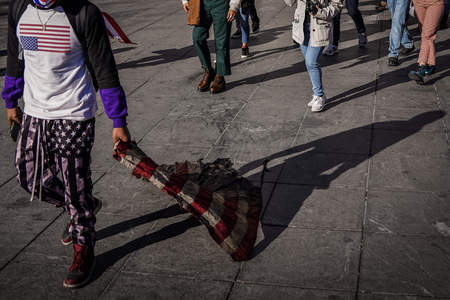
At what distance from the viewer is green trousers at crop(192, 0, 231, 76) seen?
739 centimetres

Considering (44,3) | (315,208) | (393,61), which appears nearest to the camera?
(44,3)

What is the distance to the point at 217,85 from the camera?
7676mm

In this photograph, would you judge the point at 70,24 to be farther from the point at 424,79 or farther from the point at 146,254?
the point at 424,79

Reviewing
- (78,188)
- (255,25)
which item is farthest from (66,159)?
(255,25)

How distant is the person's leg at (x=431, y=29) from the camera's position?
289 inches

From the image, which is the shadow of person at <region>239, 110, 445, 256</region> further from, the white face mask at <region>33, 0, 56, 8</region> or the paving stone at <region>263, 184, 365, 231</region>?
the white face mask at <region>33, 0, 56, 8</region>

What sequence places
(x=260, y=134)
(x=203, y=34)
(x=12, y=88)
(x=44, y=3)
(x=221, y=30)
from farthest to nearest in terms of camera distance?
(x=203, y=34) < (x=221, y=30) < (x=260, y=134) < (x=12, y=88) < (x=44, y=3)

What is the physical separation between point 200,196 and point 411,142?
278cm

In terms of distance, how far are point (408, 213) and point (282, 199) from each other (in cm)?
101

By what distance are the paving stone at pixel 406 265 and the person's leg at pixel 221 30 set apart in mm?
4093

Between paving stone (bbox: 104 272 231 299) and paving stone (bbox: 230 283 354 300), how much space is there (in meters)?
0.10

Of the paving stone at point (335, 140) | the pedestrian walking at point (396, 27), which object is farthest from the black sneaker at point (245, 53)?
the paving stone at point (335, 140)

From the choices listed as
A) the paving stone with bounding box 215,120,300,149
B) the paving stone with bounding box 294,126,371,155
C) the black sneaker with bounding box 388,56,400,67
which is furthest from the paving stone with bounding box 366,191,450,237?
the black sneaker with bounding box 388,56,400,67

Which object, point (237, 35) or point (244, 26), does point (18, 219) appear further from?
point (237, 35)
